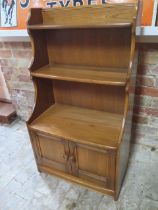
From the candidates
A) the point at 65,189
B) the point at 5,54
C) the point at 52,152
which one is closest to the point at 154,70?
the point at 52,152

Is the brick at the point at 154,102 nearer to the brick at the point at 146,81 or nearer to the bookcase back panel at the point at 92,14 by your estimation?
the brick at the point at 146,81

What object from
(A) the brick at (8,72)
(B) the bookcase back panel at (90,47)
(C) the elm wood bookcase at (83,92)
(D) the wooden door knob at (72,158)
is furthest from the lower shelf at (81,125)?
(A) the brick at (8,72)

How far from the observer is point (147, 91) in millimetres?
1506

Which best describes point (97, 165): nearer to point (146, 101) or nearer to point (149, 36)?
point (146, 101)

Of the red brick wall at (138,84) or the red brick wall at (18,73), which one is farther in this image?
the red brick wall at (18,73)

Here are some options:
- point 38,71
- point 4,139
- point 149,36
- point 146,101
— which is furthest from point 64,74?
point 4,139

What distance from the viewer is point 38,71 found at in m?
1.32

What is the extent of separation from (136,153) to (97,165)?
618 mm

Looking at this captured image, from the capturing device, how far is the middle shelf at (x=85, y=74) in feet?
3.67

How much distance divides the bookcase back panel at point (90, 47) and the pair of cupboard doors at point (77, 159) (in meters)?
0.59

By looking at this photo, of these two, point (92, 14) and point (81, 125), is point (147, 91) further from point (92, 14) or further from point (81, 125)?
point (92, 14)

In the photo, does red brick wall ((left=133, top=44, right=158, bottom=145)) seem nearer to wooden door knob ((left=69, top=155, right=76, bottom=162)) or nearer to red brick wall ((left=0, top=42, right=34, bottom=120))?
wooden door knob ((left=69, top=155, right=76, bottom=162))

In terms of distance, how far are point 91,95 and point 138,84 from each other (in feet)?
1.33

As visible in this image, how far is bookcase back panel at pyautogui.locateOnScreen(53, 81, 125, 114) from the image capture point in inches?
54.1
